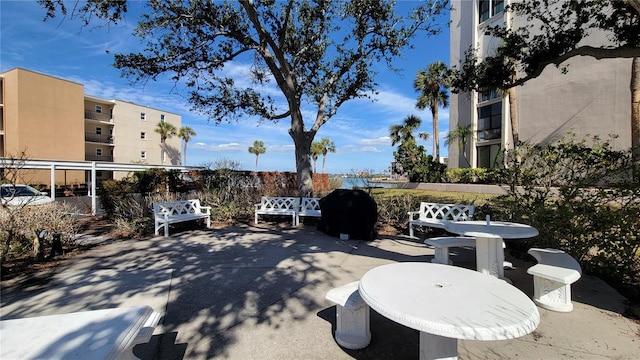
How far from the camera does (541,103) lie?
789 inches

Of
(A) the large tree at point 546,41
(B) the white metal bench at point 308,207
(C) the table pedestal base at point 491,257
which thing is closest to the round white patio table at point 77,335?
(C) the table pedestal base at point 491,257

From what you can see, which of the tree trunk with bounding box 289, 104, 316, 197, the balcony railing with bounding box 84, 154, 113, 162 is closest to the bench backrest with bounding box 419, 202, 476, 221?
the tree trunk with bounding box 289, 104, 316, 197

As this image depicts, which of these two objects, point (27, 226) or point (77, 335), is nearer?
point (77, 335)

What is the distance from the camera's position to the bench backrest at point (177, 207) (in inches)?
299

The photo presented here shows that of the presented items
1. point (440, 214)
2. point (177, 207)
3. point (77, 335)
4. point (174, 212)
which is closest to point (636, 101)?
point (440, 214)

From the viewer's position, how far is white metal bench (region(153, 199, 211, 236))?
7.34 m

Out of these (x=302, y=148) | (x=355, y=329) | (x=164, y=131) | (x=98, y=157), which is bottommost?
(x=355, y=329)

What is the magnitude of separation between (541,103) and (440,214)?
1832 centimetres

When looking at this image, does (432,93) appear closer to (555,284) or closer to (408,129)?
(408,129)

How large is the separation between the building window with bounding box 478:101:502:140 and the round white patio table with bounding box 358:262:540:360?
25.2 metres

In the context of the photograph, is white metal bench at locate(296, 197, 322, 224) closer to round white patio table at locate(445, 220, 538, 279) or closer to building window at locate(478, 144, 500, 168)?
round white patio table at locate(445, 220, 538, 279)

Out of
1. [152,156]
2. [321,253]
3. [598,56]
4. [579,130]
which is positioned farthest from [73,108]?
[579,130]

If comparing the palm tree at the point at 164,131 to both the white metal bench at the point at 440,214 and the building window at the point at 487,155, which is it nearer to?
the building window at the point at 487,155

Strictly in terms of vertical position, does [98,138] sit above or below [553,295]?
above
